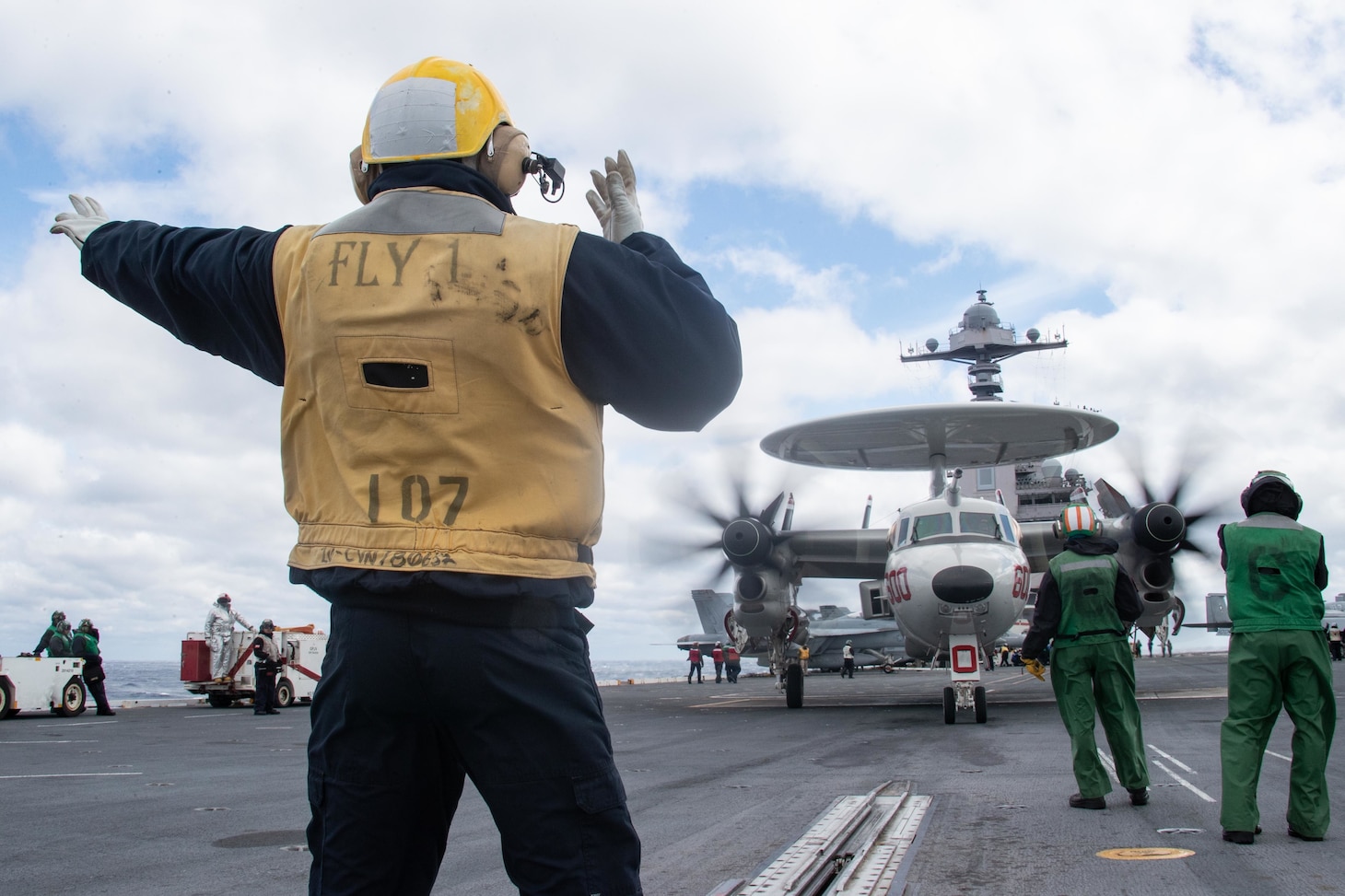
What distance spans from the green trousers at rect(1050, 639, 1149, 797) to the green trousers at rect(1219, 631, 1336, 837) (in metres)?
0.73

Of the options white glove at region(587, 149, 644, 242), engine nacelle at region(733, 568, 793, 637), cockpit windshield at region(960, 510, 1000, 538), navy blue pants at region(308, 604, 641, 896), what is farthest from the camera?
engine nacelle at region(733, 568, 793, 637)

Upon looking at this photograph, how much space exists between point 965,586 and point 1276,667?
8276mm

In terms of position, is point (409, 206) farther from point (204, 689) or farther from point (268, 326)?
point (204, 689)

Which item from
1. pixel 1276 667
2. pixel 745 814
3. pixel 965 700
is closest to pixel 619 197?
pixel 745 814

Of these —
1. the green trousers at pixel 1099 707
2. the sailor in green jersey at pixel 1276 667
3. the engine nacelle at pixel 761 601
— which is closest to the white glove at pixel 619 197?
the sailor in green jersey at pixel 1276 667

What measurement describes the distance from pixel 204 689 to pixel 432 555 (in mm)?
22162

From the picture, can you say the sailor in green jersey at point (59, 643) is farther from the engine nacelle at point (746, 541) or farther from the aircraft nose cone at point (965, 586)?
the aircraft nose cone at point (965, 586)

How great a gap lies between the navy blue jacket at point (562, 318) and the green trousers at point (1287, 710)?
4357 mm

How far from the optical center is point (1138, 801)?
6.12 meters

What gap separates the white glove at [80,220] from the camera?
7.29 ft

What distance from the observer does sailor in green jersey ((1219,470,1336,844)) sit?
5043 millimetres

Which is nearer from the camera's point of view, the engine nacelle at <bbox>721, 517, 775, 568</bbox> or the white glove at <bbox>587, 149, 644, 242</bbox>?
the white glove at <bbox>587, 149, 644, 242</bbox>

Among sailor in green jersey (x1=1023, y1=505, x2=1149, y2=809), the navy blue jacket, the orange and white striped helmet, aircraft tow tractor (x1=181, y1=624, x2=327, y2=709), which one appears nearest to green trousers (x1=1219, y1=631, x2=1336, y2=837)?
sailor in green jersey (x1=1023, y1=505, x2=1149, y2=809)

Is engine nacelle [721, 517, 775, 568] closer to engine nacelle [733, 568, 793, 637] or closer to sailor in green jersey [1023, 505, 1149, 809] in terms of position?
engine nacelle [733, 568, 793, 637]
